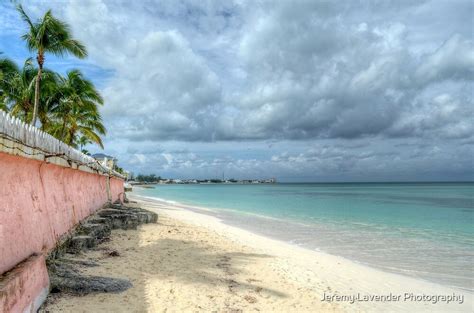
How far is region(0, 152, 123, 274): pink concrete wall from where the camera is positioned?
4.21m

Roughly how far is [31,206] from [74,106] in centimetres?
1655

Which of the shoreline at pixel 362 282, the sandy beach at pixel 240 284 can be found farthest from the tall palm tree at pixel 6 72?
the shoreline at pixel 362 282

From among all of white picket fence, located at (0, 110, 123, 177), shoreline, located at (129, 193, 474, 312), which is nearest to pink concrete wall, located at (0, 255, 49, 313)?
white picket fence, located at (0, 110, 123, 177)

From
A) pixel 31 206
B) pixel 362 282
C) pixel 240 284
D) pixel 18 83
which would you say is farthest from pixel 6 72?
pixel 362 282

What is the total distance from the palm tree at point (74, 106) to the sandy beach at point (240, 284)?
39.3 feet

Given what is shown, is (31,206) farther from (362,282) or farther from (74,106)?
(74,106)

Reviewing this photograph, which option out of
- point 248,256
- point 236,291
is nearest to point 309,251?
point 248,256

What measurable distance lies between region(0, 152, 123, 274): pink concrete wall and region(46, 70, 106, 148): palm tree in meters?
12.4

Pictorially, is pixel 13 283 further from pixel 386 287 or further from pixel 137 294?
pixel 386 287

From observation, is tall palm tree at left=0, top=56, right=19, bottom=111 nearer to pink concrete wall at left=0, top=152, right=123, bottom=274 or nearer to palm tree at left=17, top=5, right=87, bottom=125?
palm tree at left=17, top=5, right=87, bottom=125

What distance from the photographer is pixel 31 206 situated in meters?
5.17

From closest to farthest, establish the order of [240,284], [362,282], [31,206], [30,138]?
[30,138] → [31,206] → [240,284] → [362,282]

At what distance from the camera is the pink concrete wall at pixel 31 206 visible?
4.21m

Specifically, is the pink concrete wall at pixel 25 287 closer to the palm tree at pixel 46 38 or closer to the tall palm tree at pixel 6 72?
the palm tree at pixel 46 38
